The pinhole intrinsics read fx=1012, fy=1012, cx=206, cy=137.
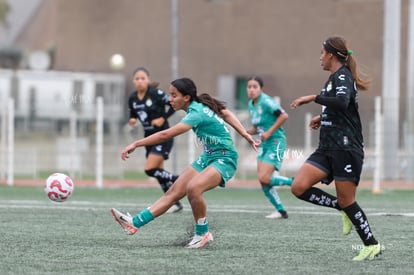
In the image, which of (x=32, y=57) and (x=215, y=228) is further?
(x=32, y=57)

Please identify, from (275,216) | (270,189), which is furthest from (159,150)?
(275,216)

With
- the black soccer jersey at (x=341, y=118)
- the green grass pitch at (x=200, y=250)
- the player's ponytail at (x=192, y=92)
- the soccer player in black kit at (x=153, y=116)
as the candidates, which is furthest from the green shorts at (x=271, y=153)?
the black soccer jersey at (x=341, y=118)

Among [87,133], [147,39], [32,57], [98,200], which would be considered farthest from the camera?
[147,39]

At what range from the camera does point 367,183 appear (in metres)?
22.6

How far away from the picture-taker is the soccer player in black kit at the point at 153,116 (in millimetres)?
14398

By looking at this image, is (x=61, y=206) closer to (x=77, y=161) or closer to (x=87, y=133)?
(x=77, y=161)

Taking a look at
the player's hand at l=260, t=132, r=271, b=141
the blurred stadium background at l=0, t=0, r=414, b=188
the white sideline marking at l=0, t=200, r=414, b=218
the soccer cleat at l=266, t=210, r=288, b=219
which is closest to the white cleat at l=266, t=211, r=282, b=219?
the soccer cleat at l=266, t=210, r=288, b=219

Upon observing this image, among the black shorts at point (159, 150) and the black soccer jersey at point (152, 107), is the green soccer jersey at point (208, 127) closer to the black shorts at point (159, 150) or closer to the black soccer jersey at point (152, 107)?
the black shorts at point (159, 150)

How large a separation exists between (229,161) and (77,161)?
1632 centimetres

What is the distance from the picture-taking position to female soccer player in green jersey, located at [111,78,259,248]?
32.0 ft

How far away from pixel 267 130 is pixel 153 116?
172cm

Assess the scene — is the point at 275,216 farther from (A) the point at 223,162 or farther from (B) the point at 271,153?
(A) the point at 223,162

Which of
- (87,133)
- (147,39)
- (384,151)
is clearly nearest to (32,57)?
(147,39)

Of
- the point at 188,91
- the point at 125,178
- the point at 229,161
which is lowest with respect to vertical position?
the point at 125,178
